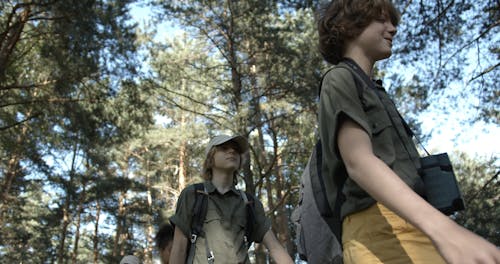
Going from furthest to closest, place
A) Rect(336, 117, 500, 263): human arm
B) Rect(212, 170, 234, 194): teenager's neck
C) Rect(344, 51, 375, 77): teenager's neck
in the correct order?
Rect(212, 170, 234, 194): teenager's neck → Rect(344, 51, 375, 77): teenager's neck → Rect(336, 117, 500, 263): human arm

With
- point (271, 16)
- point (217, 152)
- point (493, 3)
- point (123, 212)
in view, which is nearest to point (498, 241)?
point (493, 3)

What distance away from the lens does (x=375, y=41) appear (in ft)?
5.45

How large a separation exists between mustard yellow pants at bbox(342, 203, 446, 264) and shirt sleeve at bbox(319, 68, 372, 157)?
213mm

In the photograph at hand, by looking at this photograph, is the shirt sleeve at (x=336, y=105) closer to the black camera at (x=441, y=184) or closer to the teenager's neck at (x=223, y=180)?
the black camera at (x=441, y=184)

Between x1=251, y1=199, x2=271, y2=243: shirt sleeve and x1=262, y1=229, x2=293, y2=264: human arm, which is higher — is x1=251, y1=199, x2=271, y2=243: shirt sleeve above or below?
above

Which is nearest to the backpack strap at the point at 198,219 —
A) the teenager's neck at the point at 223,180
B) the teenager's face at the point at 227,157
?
the teenager's neck at the point at 223,180

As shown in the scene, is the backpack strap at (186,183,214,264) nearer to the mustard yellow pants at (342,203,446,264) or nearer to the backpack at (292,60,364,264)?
the backpack at (292,60,364,264)

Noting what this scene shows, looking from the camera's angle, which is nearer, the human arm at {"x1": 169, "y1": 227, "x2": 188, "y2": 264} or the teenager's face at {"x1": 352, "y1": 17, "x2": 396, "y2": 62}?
the teenager's face at {"x1": 352, "y1": 17, "x2": 396, "y2": 62}

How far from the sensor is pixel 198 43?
14.6 meters

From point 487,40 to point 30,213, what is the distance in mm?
26359

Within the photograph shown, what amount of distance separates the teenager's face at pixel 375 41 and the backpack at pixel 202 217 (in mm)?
1838

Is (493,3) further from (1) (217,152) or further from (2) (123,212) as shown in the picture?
(2) (123,212)

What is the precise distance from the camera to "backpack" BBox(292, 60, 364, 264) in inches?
58.3

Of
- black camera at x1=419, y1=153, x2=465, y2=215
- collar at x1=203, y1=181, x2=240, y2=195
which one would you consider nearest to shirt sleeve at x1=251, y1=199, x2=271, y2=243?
collar at x1=203, y1=181, x2=240, y2=195
